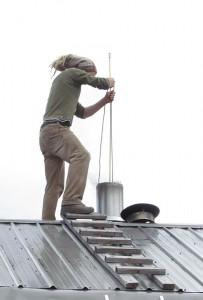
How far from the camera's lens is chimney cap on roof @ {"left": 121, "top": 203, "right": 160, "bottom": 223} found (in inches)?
484

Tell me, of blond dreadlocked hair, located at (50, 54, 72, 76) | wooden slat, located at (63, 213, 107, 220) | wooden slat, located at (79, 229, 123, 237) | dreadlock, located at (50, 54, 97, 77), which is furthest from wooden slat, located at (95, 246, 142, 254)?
blond dreadlocked hair, located at (50, 54, 72, 76)

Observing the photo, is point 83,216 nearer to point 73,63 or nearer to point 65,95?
point 65,95

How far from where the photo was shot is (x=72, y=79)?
12.1 metres

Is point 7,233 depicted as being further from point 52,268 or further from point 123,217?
point 123,217

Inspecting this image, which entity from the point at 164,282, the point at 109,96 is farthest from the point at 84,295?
the point at 109,96

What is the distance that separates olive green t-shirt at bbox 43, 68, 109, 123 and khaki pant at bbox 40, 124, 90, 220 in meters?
0.19

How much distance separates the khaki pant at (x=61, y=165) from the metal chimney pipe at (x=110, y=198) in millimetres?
1560

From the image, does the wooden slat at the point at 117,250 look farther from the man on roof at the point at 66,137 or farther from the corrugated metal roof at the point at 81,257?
the man on roof at the point at 66,137

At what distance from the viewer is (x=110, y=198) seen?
13.9m

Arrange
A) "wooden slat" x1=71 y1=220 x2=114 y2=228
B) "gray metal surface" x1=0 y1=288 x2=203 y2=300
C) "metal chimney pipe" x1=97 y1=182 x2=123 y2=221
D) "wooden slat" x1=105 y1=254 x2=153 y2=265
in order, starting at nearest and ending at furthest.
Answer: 1. "gray metal surface" x1=0 y1=288 x2=203 y2=300
2. "wooden slat" x1=105 y1=254 x2=153 y2=265
3. "wooden slat" x1=71 y1=220 x2=114 y2=228
4. "metal chimney pipe" x1=97 y1=182 x2=123 y2=221

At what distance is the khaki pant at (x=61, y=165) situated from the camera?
11602 millimetres

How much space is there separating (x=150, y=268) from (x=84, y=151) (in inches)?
99.3

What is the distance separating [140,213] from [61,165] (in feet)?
4.51

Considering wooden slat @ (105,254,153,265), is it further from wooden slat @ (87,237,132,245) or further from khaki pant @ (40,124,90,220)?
khaki pant @ (40,124,90,220)
